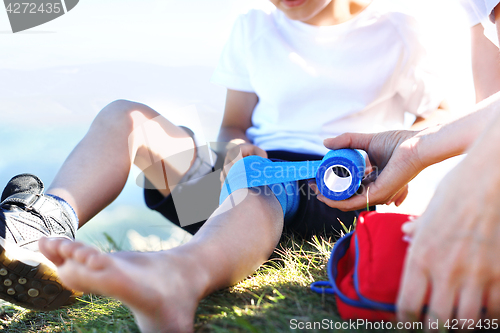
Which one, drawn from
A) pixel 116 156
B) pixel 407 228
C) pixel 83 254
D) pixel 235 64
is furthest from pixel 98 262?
pixel 235 64

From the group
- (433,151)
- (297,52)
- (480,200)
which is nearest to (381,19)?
(297,52)

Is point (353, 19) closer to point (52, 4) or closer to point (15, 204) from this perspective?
point (15, 204)

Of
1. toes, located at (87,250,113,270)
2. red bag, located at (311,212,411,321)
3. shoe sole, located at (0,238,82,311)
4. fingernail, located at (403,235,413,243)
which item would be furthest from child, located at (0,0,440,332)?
fingernail, located at (403,235,413,243)

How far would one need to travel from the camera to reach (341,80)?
1.45 metres

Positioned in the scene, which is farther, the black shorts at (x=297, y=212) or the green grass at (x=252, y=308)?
the black shorts at (x=297, y=212)

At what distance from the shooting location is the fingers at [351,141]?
114 cm

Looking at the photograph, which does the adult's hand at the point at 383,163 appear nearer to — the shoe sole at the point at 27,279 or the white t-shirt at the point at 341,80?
the white t-shirt at the point at 341,80

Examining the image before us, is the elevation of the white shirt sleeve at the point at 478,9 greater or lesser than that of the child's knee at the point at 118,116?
greater

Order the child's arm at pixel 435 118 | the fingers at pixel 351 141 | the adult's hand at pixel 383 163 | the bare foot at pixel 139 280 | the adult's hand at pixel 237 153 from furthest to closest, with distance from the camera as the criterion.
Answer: the child's arm at pixel 435 118
the adult's hand at pixel 237 153
the fingers at pixel 351 141
the adult's hand at pixel 383 163
the bare foot at pixel 139 280

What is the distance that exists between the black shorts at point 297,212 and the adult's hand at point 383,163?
0.19m

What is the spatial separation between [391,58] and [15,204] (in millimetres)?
1374

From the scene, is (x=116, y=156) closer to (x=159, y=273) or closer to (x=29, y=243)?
(x=29, y=243)

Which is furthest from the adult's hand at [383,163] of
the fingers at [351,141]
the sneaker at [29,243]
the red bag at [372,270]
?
the sneaker at [29,243]

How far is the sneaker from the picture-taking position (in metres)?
0.93
